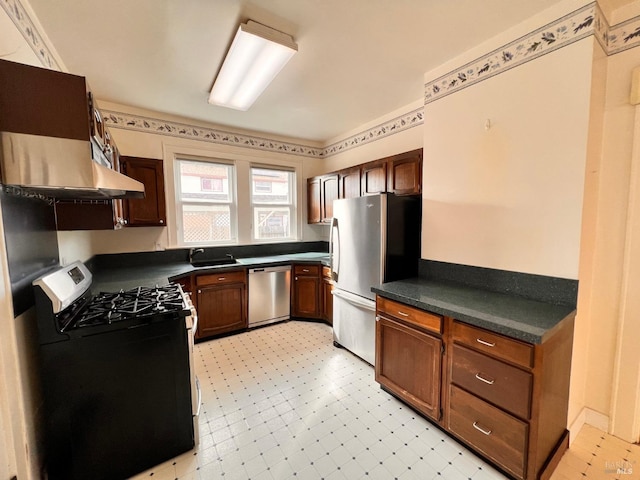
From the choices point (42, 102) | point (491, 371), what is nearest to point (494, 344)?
point (491, 371)

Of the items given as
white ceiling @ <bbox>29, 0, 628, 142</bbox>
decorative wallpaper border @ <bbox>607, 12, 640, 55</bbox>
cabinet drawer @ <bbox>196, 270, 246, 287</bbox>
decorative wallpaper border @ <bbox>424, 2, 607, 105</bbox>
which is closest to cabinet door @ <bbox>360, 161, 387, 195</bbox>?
white ceiling @ <bbox>29, 0, 628, 142</bbox>

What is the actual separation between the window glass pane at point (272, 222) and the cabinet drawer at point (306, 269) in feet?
2.55

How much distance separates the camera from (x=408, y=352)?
189 centimetres

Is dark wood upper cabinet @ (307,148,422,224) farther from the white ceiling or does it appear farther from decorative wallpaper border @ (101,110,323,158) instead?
the white ceiling

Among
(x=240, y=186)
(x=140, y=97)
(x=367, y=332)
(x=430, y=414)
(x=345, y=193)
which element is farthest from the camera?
(x=240, y=186)

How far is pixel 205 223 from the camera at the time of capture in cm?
351

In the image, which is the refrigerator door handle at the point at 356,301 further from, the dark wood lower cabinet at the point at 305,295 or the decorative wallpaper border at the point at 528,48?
the decorative wallpaper border at the point at 528,48

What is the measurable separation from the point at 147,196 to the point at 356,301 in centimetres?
250

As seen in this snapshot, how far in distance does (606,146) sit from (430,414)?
201 cm

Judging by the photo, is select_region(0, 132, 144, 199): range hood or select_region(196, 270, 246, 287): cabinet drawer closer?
select_region(0, 132, 144, 199): range hood

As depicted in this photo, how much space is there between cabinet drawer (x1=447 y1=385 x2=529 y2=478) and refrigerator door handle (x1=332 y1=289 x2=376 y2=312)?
2.93 ft

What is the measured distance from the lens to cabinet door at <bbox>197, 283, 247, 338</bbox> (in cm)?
300

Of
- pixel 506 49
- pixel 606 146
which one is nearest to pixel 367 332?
pixel 606 146

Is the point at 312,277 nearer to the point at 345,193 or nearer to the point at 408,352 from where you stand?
the point at 345,193
